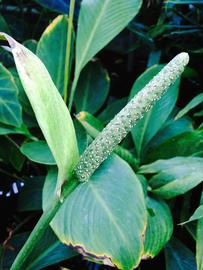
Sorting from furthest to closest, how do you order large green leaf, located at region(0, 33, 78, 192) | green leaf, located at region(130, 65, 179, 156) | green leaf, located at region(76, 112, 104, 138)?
green leaf, located at region(130, 65, 179, 156)
green leaf, located at region(76, 112, 104, 138)
large green leaf, located at region(0, 33, 78, 192)

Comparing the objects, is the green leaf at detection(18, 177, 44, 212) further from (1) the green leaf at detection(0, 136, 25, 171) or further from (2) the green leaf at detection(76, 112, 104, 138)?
(2) the green leaf at detection(76, 112, 104, 138)

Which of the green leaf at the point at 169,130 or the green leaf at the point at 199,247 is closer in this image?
the green leaf at the point at 199,247

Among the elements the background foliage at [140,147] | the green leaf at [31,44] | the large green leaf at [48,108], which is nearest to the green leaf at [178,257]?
the background foliage at [140,147]

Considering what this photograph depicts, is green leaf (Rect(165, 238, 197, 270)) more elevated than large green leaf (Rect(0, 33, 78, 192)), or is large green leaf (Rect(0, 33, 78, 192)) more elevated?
large green leaf (Rect(0, 33, 78, 192))

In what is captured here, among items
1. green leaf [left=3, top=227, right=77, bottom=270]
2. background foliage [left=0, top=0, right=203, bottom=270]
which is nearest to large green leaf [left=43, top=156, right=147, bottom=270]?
background foliage [left=0, top=0, right=203, bottom=270]

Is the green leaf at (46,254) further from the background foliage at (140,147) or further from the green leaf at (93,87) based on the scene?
the green leaf at (93,87)

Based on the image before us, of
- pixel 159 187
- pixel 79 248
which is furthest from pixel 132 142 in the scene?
pixel 79 248

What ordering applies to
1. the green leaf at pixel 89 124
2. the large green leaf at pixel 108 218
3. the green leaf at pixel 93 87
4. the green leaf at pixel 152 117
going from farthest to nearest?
the green leaf at pixel 93 87 < the green leaf at pixel 152 117 < the green leaf at pixel 89 124 < the large green leaf at pixel 108 218
